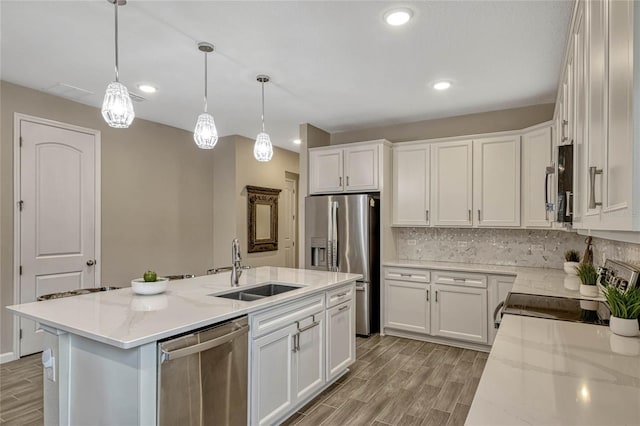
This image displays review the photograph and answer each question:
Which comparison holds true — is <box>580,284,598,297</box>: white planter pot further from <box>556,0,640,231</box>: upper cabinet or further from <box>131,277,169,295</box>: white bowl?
<box>131,277,169,295</box>: white bowl

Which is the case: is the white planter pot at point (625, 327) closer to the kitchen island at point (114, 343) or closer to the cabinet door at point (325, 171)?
the kitchen island at point (114, 343)

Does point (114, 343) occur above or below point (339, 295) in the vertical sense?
above

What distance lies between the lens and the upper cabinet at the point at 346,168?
450 centimetres

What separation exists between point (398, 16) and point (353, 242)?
2.65 meters

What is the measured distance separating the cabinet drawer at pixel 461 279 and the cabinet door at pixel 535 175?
761 millimetres

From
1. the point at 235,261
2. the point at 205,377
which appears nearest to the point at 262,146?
the point at 235,261

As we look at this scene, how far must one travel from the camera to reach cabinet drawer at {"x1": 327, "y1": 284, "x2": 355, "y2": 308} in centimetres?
289

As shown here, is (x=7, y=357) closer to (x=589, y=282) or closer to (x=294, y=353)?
(x=294, y=353)

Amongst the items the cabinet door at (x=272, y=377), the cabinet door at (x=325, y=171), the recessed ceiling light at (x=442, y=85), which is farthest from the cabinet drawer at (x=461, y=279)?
the cabinet door at (x=272, y=377)

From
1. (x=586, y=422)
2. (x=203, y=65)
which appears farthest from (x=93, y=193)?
(x=586, y=422)

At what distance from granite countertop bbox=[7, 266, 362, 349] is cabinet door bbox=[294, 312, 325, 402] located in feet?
0.87

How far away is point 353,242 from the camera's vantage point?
14.4 feet

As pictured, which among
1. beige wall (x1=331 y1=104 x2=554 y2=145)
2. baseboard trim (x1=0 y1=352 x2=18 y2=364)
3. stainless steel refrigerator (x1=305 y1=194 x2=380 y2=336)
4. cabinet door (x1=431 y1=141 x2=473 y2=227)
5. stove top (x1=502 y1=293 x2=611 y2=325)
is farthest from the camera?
stainless steel refrigerator (x1=305 y1=194 x2=380 y2=336)

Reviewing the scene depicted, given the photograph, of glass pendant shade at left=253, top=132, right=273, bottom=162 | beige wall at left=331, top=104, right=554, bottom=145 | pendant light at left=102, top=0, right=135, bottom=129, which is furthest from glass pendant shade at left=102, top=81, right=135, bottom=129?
beige wall at left=331, top=104, right=554, bottom=145
